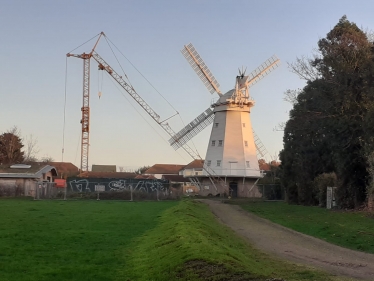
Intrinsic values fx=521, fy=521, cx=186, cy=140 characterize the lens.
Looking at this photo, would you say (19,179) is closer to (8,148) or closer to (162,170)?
(8,148)

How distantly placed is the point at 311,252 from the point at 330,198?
85.2ft

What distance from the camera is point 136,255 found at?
1330 centimetres

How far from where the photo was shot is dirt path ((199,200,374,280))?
11673 mm

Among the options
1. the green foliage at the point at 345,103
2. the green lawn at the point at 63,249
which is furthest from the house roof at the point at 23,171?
the green lawn at the point at 63,249

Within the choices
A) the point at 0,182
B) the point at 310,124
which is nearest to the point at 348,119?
the point at 310,124

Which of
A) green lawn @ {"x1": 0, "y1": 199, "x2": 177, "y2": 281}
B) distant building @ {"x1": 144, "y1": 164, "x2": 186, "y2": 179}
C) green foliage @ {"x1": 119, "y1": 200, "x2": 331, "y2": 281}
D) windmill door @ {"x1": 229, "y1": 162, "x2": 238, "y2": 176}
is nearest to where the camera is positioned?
green foliage @ {"x1": 119, "y1": 200, "x2": 331, "y2": 281}

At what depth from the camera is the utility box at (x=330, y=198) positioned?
39.1m

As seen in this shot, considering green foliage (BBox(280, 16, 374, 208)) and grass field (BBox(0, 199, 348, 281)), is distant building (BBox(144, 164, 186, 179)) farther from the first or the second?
A: grass field (BBox(0, 199, 348, 281))

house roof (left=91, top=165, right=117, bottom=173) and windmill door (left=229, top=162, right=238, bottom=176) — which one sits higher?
house roof (left=91, top=165, right=117, bottom=173)

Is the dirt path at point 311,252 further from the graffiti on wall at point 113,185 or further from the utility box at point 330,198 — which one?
the graffiti on wall at point 113,185

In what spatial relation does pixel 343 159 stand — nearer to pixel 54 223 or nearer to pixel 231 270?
pixel 54 223

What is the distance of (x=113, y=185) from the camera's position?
60.9 metres

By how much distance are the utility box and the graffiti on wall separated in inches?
1002

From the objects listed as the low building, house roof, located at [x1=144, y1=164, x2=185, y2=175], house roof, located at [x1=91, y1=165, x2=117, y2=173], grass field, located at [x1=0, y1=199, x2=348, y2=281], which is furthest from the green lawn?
house roof, located at [x1=91, y1=165, x2=117, y2=173]
